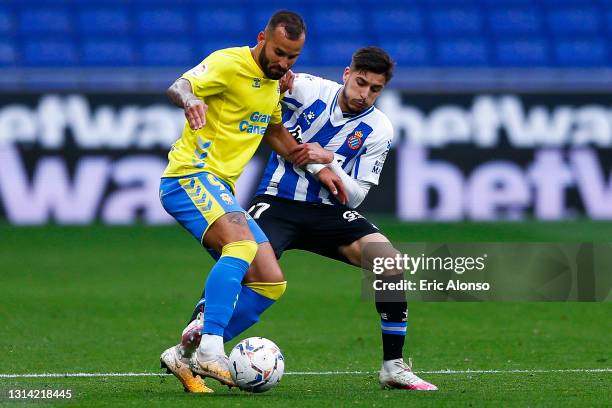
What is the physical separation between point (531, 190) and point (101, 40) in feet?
24.5

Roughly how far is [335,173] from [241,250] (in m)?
1.09

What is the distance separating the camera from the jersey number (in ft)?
23.7

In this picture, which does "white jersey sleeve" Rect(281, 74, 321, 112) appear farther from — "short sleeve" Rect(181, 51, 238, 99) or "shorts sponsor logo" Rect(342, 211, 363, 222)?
"short sleeve" Rect(181, 51, 238, 99)

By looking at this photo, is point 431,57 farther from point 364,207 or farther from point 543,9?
point 364,207

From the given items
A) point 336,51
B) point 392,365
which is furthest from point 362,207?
point 392,365

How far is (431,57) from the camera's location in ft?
64.8

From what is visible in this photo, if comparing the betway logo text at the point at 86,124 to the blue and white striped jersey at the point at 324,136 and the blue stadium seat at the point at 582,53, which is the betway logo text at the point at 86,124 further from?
the blue and white striped jersey at the point at 324,136

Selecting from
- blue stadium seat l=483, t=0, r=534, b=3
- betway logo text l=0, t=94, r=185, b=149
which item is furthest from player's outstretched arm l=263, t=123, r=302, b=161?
blue stadium seat l=483, t=0, r=534, b=3

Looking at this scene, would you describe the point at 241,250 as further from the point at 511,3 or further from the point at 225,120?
the point at 511,3

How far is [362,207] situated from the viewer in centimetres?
1616

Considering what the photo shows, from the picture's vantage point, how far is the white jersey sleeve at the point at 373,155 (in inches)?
289

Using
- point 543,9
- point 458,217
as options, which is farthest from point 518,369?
point 543,9

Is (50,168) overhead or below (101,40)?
below

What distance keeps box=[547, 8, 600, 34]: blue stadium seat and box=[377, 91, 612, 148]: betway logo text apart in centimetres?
431
